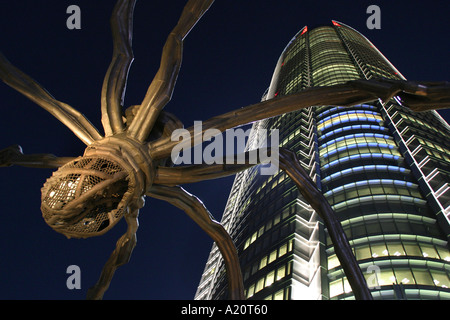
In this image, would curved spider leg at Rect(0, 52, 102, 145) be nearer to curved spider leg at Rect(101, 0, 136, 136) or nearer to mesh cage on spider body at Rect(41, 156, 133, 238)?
curved spider leg at Rect(101, 0, 136, 136)

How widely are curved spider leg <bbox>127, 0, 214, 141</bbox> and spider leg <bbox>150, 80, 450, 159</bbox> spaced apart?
309mm

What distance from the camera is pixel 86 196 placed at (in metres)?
3.79

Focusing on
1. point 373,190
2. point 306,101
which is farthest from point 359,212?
point 306,101

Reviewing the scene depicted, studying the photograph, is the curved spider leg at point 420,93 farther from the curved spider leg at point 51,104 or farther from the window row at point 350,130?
the window row at point 350,130

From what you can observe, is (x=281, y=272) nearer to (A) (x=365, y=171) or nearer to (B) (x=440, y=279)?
(B) (x=440, y=279)

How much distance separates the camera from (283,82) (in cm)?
5725

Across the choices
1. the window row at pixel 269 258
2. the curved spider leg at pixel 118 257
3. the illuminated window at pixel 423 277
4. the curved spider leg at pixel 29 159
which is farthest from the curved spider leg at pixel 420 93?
the window row at pixel 269 258

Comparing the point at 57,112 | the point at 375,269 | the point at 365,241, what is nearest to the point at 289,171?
the point at 57,112

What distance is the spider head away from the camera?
151 inches

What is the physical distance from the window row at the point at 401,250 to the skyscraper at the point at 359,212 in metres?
0.05

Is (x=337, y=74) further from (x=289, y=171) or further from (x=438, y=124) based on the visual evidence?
(x=289, y=171)

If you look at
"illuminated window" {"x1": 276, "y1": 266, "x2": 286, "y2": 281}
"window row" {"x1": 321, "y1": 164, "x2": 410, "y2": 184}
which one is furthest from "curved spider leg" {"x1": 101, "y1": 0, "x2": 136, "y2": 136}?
"window row" {"x1": 321, "y1": 164, "x2": 410, "y2": 184}

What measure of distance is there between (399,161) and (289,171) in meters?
24.3

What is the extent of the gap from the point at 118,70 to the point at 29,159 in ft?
5.80
